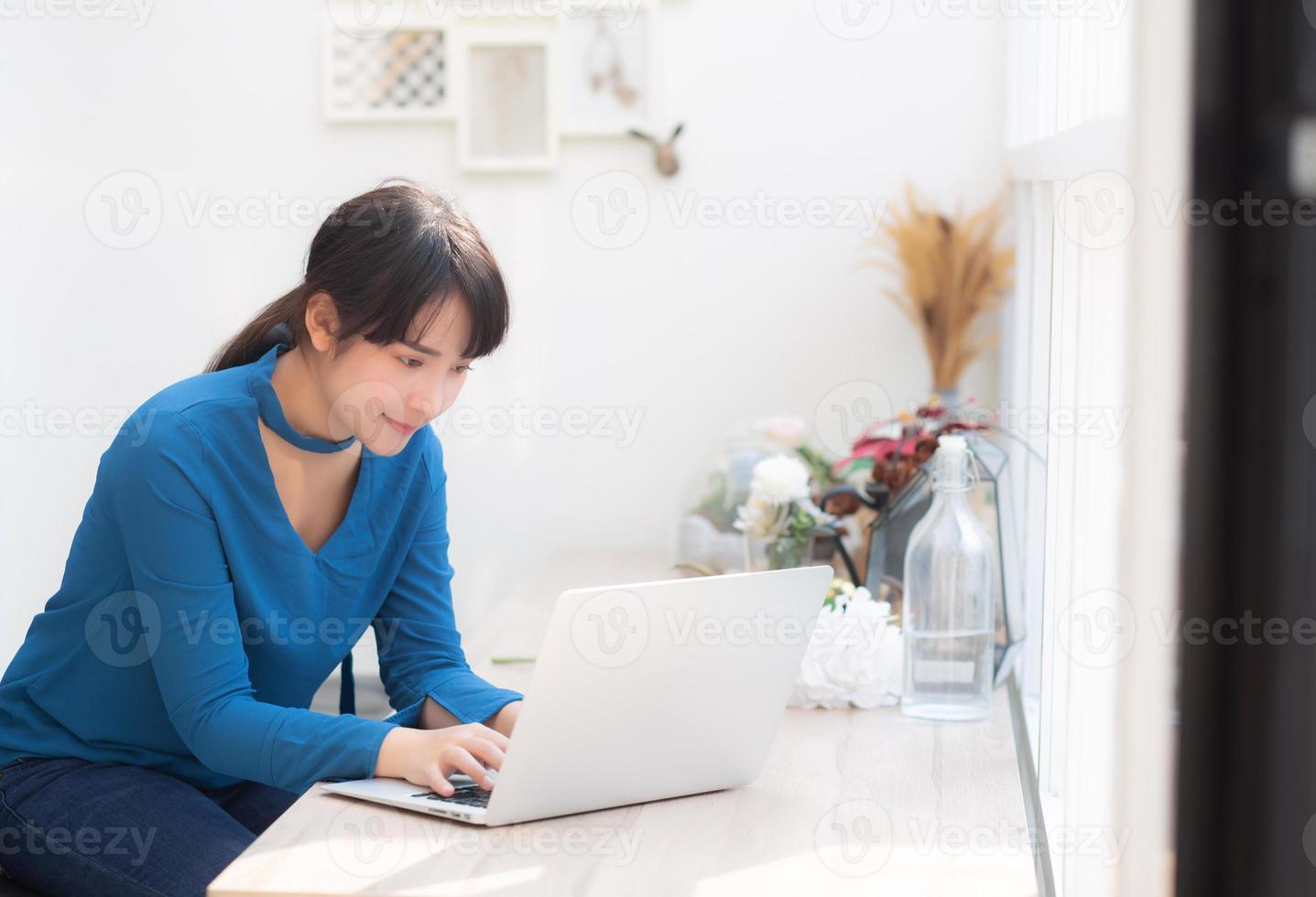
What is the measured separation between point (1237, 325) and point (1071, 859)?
64cm

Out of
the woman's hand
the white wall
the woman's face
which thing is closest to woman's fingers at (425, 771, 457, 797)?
the woman's hand

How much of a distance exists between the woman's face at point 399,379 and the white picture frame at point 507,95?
149cm

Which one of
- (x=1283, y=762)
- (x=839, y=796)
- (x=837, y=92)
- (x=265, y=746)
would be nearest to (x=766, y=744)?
(x=839, y=796)

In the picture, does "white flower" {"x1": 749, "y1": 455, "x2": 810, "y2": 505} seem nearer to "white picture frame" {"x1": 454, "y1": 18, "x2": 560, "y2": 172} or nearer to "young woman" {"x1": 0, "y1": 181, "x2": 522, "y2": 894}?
"young woman" {"x1": 0, "y1": 181, "x2": 522, "y2": 894}

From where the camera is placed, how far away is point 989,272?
2.56 metres

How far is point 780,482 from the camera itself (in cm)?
171

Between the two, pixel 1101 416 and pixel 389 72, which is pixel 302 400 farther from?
pixel 389 72

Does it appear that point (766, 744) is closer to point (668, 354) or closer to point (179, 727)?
point (179, 727)

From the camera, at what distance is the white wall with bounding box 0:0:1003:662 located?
8.75 ft

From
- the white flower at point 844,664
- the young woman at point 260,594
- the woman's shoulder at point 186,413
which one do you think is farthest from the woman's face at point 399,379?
the white flower at point 844,664

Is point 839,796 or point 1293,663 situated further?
point 839,796

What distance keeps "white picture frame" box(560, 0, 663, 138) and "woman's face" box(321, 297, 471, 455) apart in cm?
149

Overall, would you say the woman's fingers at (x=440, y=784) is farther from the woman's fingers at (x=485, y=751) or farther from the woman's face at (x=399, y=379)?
the woman's face at (x=399, y=379)

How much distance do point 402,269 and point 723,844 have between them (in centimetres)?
62
